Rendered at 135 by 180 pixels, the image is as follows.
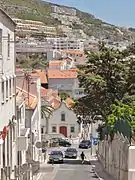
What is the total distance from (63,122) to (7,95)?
60973 mm

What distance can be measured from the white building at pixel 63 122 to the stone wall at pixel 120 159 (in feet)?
164

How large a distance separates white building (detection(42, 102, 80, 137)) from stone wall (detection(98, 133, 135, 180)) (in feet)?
164

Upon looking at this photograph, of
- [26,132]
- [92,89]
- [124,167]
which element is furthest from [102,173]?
[92,89]

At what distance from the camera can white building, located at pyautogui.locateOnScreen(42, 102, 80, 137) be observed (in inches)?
3578

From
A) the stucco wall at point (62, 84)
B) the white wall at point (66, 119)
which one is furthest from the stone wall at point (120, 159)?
the stucco wall at point (62, 84)

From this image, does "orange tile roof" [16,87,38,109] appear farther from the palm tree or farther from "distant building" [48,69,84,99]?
"distant building" [48,69,84,99]

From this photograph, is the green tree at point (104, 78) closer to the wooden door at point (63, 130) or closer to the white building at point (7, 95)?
the white building at point (7, 95)

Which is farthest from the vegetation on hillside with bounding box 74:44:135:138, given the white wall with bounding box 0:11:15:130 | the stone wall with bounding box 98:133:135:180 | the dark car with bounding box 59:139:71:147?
the dark car with bounding box 59:139:71:147

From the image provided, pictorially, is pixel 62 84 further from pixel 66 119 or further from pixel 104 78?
pixel 104 78

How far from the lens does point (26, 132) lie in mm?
41375

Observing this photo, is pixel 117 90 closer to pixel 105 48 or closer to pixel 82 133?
pixel 105 48

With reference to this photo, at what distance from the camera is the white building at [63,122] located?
298ft

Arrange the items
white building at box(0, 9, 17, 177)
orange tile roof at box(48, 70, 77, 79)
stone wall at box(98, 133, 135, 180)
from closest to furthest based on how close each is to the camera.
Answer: white building at box(0, 9, 17, 177) → stone wall at box(98, 133, 135, 180) → orange tile roof at box(48, 70, 77, 79)

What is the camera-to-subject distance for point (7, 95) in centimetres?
3109
